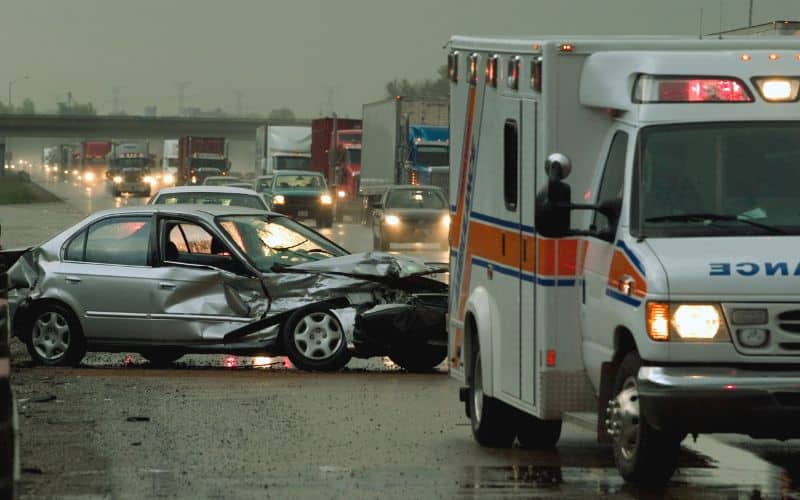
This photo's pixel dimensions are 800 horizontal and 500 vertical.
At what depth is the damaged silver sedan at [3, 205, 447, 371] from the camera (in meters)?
15.2

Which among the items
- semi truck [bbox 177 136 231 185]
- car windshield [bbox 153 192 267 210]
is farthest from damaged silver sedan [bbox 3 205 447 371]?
semi truck [bbox 177 136 231 185]

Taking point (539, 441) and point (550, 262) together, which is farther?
point (539, 441)

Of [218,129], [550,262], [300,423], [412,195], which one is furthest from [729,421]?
[218,129]

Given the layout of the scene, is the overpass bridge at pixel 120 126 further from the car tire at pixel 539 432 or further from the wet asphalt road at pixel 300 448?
the car tire at pixel 539 432

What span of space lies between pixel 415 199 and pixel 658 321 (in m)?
32.4

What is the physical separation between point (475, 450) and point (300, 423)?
1.57m

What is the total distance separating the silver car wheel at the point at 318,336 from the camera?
15.2m

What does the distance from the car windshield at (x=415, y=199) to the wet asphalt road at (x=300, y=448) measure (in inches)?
994

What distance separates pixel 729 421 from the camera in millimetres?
8367

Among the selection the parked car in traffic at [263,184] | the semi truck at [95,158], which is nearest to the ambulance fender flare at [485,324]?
the parked car in traffic at [263,184]

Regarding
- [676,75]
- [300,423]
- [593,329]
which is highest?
[676,75]

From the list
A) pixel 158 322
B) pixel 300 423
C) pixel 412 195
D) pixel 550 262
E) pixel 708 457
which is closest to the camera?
pixel 550 262

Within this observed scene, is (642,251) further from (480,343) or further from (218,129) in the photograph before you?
(218,129)

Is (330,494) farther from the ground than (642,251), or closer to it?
closer to it
